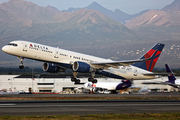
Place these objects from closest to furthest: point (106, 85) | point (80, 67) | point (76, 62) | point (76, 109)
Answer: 1. point (76, 109)
2. point (80, 67)
3. point (76, 62)
4. point (106, 85)

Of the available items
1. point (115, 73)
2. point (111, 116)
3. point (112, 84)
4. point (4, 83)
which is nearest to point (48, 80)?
point (4, 83)

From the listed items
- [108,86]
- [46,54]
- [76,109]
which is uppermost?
[46,54]

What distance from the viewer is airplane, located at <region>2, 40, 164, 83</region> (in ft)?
157

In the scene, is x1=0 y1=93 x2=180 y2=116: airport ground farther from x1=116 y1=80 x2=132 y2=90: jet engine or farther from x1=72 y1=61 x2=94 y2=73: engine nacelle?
x1=116 y1=80 x2=132 y2=90: jet engine

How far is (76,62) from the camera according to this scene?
52906 mm

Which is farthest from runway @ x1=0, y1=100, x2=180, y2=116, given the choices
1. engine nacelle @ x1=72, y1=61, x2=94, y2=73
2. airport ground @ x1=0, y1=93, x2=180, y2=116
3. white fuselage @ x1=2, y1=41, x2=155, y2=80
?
engine nacelle @ x1=72, y1=61, x2=94, y2=73

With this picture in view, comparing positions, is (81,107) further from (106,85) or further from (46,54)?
(106,85)

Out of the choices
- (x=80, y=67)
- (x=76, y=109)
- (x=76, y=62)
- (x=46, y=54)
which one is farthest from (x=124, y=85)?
(x=76, y=109)

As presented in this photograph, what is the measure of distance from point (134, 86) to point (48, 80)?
3272 cm

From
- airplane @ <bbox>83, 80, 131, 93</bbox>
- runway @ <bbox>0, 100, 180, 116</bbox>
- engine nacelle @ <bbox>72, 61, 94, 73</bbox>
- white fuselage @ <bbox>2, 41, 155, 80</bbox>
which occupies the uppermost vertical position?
white fuselage @ <bbox>2, 41, 155, 80</bbox>

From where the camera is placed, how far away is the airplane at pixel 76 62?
47.8 meters

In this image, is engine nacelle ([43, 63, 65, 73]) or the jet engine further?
the jet engine

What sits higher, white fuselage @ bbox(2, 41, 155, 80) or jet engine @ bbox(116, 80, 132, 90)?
white fuselage @ bbox(2, 41, 155, 80)

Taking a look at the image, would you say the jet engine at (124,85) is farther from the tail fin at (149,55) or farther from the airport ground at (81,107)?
the airport ground at (81,107)
